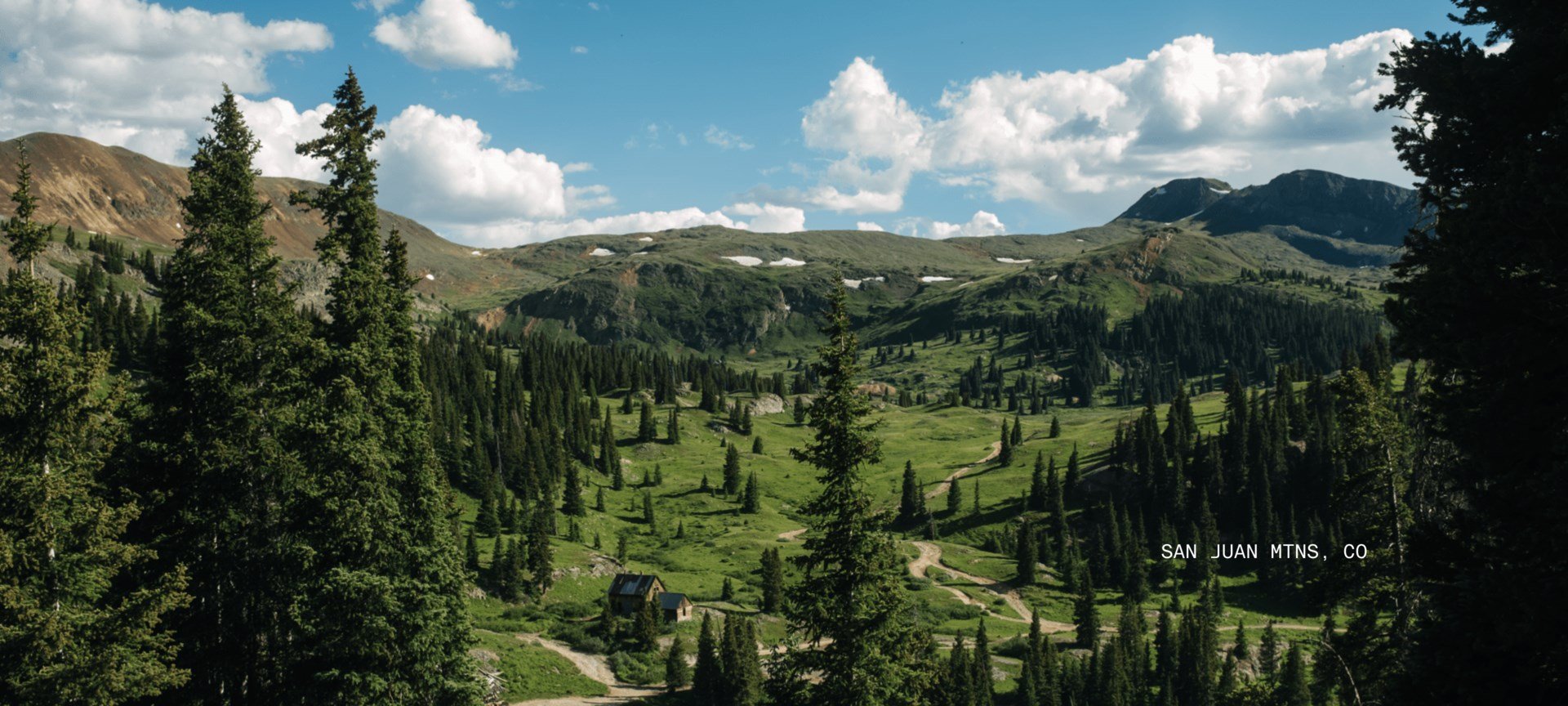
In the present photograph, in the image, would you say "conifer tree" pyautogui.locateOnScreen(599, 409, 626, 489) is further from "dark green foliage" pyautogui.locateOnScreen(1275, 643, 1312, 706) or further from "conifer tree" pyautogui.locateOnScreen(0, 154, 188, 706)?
"conifer tree" pyautogui.locateOnScreen(0, 154, 188, 706)

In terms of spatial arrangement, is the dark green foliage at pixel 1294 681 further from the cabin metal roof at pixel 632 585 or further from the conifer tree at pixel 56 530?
the conifer tree at pixel 56 530

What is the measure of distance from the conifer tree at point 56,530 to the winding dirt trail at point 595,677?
64.0m

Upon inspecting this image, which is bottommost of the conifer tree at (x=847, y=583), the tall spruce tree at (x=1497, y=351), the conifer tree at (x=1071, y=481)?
the conifer tree at (x=1071, y=481)

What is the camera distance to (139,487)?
2712 centimetres

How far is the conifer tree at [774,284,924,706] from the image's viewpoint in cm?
2777

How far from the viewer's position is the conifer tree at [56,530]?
72.0 ft

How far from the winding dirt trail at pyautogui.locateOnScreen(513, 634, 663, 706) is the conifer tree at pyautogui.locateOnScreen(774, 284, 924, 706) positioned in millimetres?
61393

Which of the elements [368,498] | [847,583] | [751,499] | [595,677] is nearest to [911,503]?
[751,499]

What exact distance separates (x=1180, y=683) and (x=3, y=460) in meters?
109

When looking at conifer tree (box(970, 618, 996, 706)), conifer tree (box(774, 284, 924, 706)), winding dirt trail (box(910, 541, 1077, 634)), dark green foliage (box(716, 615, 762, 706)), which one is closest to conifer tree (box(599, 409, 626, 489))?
winding dirt trail (box(910, 541, 1077, 634))

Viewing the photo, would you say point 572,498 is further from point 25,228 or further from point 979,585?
point 25,228

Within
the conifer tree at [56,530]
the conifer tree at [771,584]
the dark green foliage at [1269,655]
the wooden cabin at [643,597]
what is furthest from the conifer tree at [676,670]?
the conifer tree at [56,530]

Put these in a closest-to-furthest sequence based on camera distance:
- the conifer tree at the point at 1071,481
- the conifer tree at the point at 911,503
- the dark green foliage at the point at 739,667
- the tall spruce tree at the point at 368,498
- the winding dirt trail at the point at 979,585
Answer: the tall spruce tree at the point at 368,498 → the dark green foliage at the point at 739,667 → the winding dirt trail at the point at 979,585 → the conifer tree at the point at 911,503 → the conifer tree at the point at 1071,481

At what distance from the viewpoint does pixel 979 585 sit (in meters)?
136
